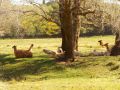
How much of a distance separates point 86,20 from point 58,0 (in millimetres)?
5603

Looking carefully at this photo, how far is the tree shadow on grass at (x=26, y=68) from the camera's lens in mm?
21891

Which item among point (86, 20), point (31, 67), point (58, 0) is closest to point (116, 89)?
point (31, 67)

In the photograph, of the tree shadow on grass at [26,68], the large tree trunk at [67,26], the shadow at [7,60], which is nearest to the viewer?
the tree shadow on grass at [26,68]

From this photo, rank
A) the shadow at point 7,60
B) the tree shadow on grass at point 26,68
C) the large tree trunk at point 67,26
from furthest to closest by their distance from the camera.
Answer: the shadow at point 7,60 < the large tree trunk at point 67,26 < the tree shadow on grass at point 26,68

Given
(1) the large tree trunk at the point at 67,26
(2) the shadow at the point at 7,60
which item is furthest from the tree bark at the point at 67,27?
(2) the shadow at the point at 7,60

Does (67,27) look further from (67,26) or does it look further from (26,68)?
(26,68)

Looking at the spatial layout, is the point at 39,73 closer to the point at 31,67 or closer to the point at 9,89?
the point at 31,67

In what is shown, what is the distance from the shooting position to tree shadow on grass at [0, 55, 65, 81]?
2189 centimetres

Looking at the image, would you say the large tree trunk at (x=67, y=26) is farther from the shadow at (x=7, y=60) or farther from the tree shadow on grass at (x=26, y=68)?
the shadow at (x=7, y=60)

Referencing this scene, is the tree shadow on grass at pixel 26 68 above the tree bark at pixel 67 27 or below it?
below

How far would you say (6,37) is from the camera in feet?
210

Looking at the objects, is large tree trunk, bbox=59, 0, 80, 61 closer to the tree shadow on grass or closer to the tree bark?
the tree bark

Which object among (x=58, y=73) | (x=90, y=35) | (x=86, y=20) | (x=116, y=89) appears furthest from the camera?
(x=90, y=35)

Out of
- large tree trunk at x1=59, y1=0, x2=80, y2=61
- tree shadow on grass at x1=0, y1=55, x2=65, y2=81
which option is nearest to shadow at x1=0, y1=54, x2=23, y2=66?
tree shadow on grass at x1=0, y1=55, x2=65, y2=81
